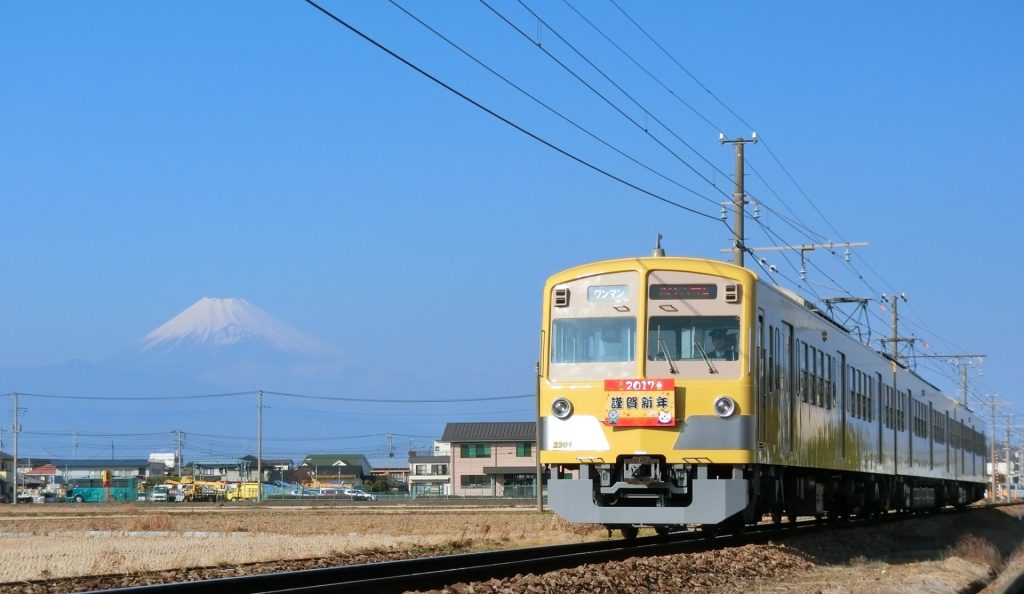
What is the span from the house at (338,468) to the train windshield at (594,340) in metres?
106

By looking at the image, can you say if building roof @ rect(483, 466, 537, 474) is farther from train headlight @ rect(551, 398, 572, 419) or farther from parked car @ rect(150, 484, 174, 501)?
train headlight @ rect(551, 398, 572, 419)

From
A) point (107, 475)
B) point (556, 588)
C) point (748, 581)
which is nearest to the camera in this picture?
point (556, 588)

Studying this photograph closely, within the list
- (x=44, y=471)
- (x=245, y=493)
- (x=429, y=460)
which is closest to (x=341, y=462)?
(x=429, y=460)

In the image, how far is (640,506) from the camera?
55.3ft

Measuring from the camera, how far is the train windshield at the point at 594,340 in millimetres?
16938

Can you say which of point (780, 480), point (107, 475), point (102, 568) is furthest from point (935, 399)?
point (107, 475)

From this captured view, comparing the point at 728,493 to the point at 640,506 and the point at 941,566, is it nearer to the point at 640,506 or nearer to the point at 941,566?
the point at 640,506

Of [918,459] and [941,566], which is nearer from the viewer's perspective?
[941,566]

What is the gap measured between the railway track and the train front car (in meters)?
0.69

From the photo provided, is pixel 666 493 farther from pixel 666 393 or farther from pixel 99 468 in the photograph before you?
pixel 99 468

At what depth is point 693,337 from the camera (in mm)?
16812

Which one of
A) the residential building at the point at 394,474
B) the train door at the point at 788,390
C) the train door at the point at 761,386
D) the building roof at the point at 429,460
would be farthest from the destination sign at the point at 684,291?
the residential building at the point at 394,474

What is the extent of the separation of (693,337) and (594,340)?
4.14 feet

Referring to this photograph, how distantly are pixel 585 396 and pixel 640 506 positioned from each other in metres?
1.54
